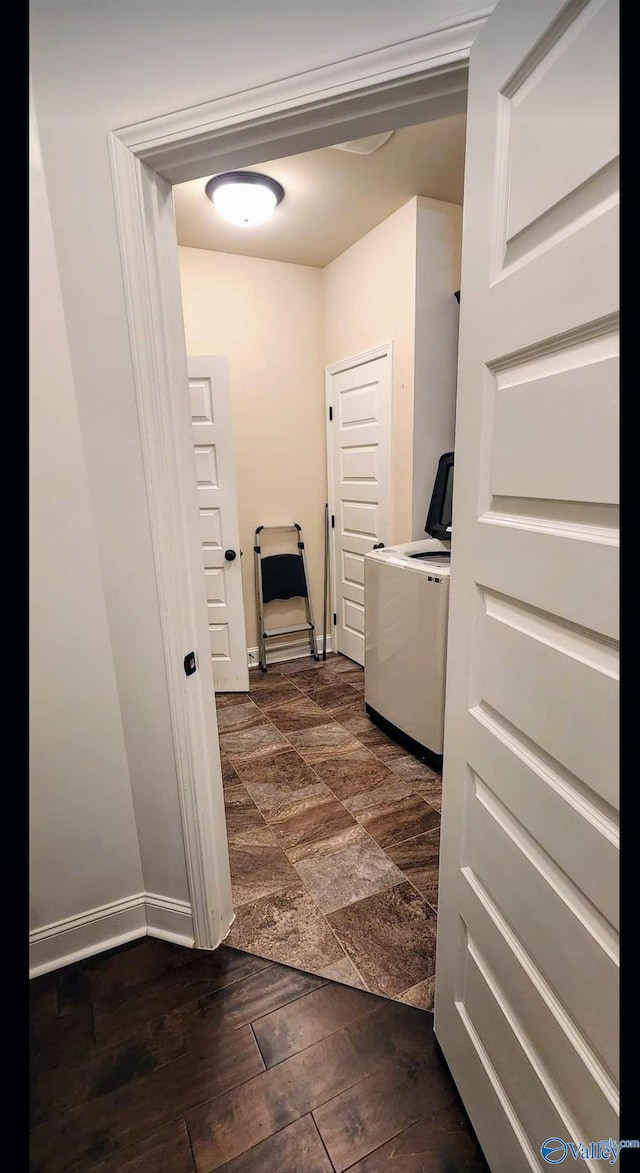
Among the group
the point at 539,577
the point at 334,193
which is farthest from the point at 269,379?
the point at 539,577

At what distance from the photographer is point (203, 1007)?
1.28 metres

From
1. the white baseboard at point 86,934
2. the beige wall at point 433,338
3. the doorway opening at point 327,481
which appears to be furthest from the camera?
the beige wall at point 433,338

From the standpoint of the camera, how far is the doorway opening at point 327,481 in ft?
5.34

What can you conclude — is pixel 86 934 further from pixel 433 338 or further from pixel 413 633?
pixel 433 338

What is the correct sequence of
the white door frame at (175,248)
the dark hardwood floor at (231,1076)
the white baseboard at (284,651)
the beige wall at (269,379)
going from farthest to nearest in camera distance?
the white baseboard at (284,651) < the beige wall at (269,379) < the dark hardwood floor at (231,1076) < the white door frame at (175,248)

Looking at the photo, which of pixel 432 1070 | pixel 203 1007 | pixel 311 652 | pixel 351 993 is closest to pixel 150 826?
pixel 203 1007

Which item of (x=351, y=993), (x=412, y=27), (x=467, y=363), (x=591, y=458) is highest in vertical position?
(x=412, y=27)

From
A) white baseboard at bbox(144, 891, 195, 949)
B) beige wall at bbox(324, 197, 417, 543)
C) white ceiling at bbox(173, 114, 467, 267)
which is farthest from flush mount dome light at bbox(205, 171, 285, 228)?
white baseboard at bbox(144, 891, 195, 949)

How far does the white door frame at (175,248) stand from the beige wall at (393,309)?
5.52 ft

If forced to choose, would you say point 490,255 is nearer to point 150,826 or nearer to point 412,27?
point 412,27

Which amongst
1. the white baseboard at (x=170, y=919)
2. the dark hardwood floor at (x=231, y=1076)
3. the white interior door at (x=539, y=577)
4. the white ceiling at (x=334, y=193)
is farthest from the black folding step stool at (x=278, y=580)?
the white interior door at (x=539, y=577)

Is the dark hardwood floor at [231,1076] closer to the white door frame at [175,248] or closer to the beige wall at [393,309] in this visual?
the white door frame at [175,248]

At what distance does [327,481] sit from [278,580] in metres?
0.85
